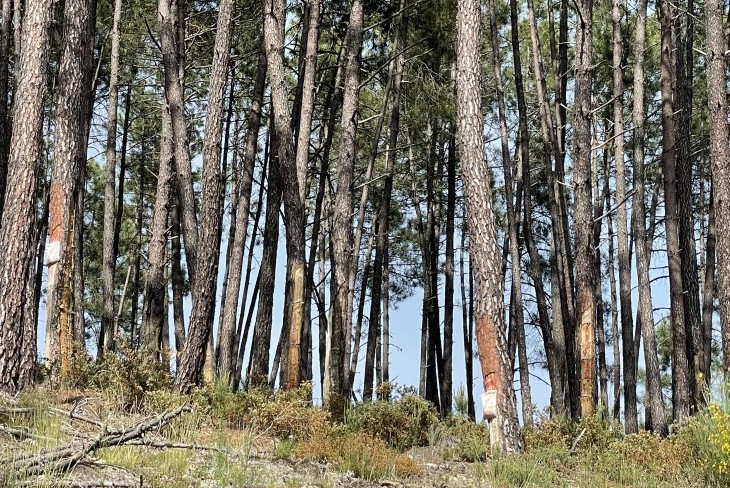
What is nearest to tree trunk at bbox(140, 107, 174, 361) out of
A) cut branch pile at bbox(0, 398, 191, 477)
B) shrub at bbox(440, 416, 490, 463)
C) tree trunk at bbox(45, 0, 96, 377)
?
tree trunk at bbox(45, 0, 96, 377)

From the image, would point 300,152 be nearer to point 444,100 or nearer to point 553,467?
point 444,100

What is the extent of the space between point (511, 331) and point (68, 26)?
42.2 ft

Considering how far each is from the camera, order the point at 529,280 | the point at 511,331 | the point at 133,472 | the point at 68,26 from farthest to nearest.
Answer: the point at 529,280, the point at 511,331, the point at 68,26, the point at 133,472

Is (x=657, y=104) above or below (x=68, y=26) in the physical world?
above

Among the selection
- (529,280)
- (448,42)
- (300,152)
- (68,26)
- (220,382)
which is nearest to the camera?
(220,382)

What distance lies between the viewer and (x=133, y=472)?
5.45 metres

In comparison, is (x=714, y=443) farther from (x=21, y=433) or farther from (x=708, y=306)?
(x=708, y=306)

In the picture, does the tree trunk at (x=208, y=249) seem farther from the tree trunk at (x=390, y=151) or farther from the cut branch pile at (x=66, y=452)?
the tree trunk at (x=390, y=151)

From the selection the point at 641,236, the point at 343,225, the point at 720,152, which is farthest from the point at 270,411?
the point at 641,236

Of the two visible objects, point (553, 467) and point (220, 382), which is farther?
point (220, 382)

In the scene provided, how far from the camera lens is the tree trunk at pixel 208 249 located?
9.49m

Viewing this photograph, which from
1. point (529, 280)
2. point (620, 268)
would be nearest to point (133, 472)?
point (620, 268)

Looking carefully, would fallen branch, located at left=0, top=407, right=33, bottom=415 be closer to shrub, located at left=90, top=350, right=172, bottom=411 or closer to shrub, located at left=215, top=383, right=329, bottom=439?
shrub, located at left=90, top=350, right=172, bottom=411

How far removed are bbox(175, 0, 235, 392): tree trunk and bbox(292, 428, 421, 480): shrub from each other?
249 centimetres
